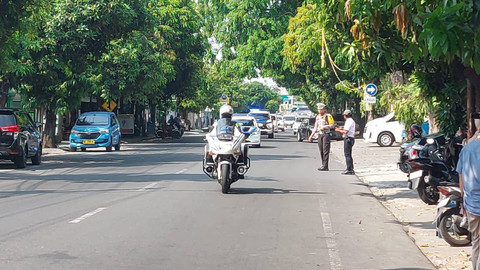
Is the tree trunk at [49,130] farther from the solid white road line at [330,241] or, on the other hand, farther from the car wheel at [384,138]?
the solid white road line at [330,241]

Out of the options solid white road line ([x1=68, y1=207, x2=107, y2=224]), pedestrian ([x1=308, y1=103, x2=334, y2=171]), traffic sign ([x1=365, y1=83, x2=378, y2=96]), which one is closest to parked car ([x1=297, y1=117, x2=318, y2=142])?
traffic sign ([x1=365, y1=83, x2=378, y2=96])

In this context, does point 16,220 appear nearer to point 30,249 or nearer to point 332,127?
point 30,249

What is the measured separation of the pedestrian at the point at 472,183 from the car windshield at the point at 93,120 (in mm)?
29368

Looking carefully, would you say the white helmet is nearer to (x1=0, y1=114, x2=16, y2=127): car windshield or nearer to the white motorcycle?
the white motorcycle

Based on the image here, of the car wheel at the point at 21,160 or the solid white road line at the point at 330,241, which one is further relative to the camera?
the car wheel at the point at 21,160

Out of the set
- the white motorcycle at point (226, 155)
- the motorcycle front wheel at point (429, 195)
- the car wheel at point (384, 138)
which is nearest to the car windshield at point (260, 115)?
the car wheel at point (384, 138)

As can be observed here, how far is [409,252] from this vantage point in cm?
966

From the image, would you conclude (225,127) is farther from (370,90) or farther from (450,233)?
(370,90)

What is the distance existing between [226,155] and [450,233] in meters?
6.20

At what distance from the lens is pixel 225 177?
15.5 metres

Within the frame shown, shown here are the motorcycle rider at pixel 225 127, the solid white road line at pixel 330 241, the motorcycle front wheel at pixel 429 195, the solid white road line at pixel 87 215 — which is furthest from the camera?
the motorcycle rider at pixel 225 127

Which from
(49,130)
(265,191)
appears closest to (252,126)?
(49,130)

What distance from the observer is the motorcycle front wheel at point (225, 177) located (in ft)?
50.4

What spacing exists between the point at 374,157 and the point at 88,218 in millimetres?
21131
